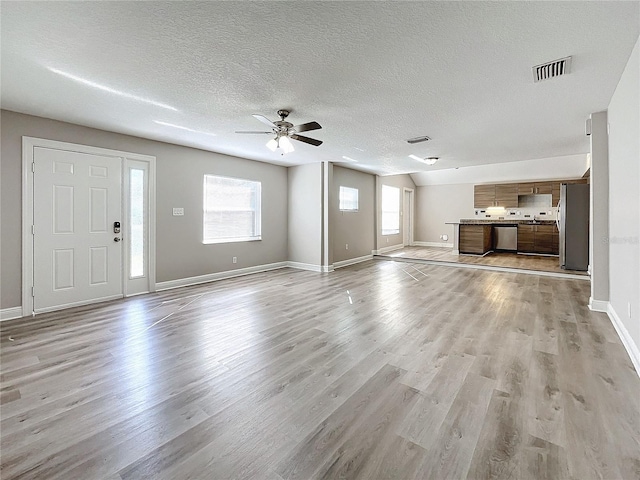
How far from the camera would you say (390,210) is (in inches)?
399

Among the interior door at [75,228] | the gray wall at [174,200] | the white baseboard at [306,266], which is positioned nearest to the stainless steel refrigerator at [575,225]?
the white baseboard at [306,266]

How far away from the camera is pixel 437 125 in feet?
13.4

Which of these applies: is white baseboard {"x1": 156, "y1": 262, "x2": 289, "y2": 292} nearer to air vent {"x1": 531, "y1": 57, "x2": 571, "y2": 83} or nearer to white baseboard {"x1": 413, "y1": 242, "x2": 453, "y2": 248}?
air vent {"x1": 531, "y1": 57, "x2": 571, "y2": 83}

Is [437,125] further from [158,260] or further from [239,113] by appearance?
[158,260]

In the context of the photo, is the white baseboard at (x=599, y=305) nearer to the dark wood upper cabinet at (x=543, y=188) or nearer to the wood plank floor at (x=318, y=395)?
the wood plank floor at (x=318, y=395)

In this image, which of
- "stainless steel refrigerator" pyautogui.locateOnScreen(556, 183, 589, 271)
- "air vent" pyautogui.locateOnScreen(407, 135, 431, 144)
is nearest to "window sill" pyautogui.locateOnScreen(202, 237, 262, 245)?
"air vent" pyautogui.locateOnScreen(407, 135, 431, 144)

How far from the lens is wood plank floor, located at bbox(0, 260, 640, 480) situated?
147cm

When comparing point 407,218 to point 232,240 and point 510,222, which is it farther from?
point 232,240

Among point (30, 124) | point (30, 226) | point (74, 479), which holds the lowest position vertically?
point (74, 479)

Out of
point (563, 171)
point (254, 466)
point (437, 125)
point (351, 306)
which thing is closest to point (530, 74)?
point (437, 125)

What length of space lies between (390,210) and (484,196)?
3.14 meters

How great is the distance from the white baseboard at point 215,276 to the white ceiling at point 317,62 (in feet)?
8.18

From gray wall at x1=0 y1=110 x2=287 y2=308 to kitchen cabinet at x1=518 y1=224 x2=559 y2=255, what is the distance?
23.7 feet

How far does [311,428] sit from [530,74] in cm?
333
